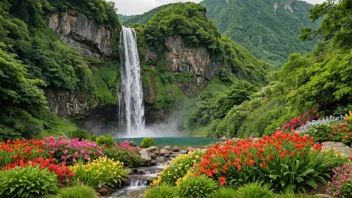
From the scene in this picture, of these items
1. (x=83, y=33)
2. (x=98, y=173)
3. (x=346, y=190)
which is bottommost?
(x=98, y=173)

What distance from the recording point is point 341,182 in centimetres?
635

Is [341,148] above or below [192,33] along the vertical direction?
below

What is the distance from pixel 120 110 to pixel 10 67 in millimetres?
52591

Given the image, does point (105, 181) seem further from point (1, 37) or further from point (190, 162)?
point (1, 37)

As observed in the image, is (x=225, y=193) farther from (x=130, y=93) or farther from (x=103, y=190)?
(x=130, y=93)

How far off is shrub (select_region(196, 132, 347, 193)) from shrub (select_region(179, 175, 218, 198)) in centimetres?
21

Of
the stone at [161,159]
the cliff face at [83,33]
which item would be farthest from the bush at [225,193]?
the cliff face at [83,33]

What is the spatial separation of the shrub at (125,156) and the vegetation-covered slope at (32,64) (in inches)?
200

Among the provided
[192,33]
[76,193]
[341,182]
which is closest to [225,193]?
[341,182]

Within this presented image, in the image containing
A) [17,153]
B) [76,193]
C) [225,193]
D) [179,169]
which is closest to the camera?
[225,193]

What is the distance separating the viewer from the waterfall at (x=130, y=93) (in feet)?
212

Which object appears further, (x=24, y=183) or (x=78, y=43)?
(x=78, y=43)

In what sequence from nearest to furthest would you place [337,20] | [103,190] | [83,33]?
[103,190] < [337,20] < [83,33]

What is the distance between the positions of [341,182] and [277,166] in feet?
4.25
